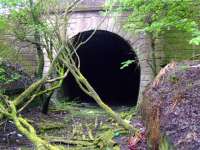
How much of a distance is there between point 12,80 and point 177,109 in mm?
4706

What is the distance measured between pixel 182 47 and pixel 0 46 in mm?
4145

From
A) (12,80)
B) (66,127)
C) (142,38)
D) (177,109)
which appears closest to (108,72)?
(142,38)

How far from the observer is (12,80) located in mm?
8227

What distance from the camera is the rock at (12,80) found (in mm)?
8281

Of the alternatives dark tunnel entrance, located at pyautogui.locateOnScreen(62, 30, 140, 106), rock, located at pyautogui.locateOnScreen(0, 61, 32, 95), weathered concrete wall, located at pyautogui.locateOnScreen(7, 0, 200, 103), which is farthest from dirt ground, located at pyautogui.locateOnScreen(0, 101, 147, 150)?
dark tunnel entrance, located at pyautogui.locateOnScreen(62, 30, 140, 106)

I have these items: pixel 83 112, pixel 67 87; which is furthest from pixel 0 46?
pixel 67 87

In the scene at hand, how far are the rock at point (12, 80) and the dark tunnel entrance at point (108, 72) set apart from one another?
13.5 ft

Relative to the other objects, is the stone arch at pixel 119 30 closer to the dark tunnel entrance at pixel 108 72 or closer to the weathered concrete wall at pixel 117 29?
the weathered concrete wall at pixel 117 29

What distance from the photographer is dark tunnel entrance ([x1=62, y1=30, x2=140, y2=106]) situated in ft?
45.8

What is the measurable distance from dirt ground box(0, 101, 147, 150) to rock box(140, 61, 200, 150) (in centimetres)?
86

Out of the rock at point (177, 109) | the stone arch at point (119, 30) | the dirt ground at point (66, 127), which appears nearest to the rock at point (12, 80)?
the dirt ground at point (66, 127)

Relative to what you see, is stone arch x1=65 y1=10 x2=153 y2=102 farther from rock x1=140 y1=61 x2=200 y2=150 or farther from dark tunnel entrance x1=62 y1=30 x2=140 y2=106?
rock x1=140 y1=61 x2=200 y2=150

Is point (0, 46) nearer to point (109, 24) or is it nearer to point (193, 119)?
point (109, 24)

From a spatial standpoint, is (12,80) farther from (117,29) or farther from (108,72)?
(108,72)
